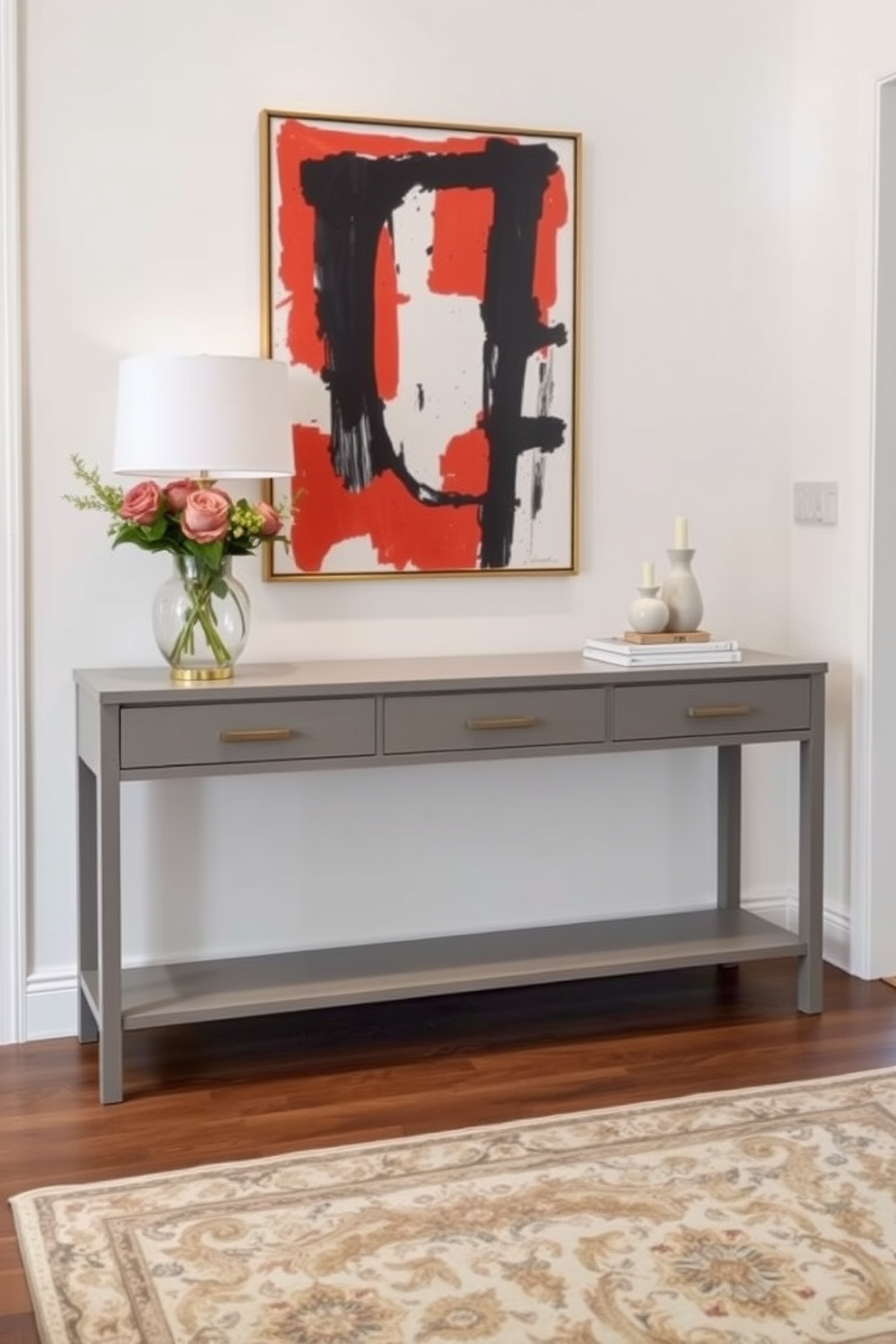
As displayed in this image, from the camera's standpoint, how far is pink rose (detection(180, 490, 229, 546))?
9.77 feet

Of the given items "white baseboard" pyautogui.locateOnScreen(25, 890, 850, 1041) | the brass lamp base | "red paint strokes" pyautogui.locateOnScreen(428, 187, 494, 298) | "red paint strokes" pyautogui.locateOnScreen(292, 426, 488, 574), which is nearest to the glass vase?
the brass lamp base

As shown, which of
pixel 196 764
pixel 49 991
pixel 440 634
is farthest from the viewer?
pixel 440 634

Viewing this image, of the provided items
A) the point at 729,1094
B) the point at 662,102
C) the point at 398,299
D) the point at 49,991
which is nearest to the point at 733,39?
the point at 662,102

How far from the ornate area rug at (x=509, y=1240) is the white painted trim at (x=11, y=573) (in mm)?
842

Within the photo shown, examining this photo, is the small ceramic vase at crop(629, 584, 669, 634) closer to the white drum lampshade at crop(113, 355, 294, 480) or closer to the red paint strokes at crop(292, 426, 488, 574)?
the red paint strokes at crop(292, 426, 488, 574)

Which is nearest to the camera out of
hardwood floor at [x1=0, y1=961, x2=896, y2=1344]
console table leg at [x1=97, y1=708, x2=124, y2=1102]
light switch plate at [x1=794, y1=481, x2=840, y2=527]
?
hardwood floor at [x1=0, y1=961, x2=896, y2=1344]

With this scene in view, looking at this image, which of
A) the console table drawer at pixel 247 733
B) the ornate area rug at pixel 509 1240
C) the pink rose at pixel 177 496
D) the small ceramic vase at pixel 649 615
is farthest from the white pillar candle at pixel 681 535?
the ornate area rug at pixel 509 1240

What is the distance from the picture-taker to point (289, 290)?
340cm

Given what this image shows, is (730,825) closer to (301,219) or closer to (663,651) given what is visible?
(663,651)

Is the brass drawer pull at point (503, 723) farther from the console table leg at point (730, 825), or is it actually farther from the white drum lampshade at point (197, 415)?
the console table leg at point (730, 825)

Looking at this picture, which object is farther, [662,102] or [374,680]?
[662,102]

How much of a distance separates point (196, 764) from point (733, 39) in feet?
7.20

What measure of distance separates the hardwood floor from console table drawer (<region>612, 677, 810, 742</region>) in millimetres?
648

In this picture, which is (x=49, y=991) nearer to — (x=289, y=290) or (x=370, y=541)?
(x=370, y=541)
